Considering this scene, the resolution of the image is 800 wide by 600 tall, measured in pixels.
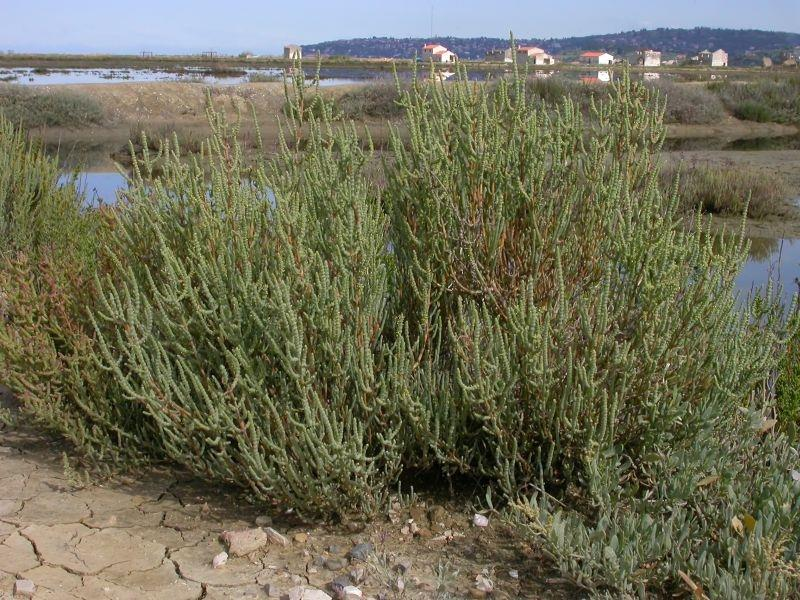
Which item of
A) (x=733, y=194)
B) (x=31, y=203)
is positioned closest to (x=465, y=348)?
(x=31, y=203)

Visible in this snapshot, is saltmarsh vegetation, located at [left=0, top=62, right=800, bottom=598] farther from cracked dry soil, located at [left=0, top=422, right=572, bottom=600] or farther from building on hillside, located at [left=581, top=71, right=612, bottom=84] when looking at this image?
building on hillside, located at [left=581, top=71, right=612, bottom=84]

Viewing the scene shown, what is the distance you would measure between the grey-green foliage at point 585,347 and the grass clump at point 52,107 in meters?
22.0

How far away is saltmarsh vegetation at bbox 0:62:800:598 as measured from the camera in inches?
116

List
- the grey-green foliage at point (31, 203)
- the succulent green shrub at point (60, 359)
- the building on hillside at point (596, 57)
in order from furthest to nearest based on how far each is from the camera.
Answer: the building on hillside at point (596, 57), the grey-green foliage at point (31, 203), the succulent green shrub at point (60, 359)

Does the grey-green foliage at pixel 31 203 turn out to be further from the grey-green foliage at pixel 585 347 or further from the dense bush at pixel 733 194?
the dense bush at pixel 733 194

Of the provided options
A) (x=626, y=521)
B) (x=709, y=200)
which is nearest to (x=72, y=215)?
(x=626, y=521)

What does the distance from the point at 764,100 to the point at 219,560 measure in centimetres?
3165

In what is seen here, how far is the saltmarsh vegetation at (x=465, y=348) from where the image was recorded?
2.96m

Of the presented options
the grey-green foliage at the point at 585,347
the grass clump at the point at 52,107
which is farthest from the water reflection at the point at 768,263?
the grass clump at the point at 52,107

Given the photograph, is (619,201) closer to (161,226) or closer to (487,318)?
(487,318)

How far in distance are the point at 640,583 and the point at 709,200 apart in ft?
39.1

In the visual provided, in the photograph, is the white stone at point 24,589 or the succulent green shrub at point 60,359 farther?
the succulent green shrub at point 60,359

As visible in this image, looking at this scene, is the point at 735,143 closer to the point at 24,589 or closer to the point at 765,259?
the point at 765,259

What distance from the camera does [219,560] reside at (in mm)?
3070
